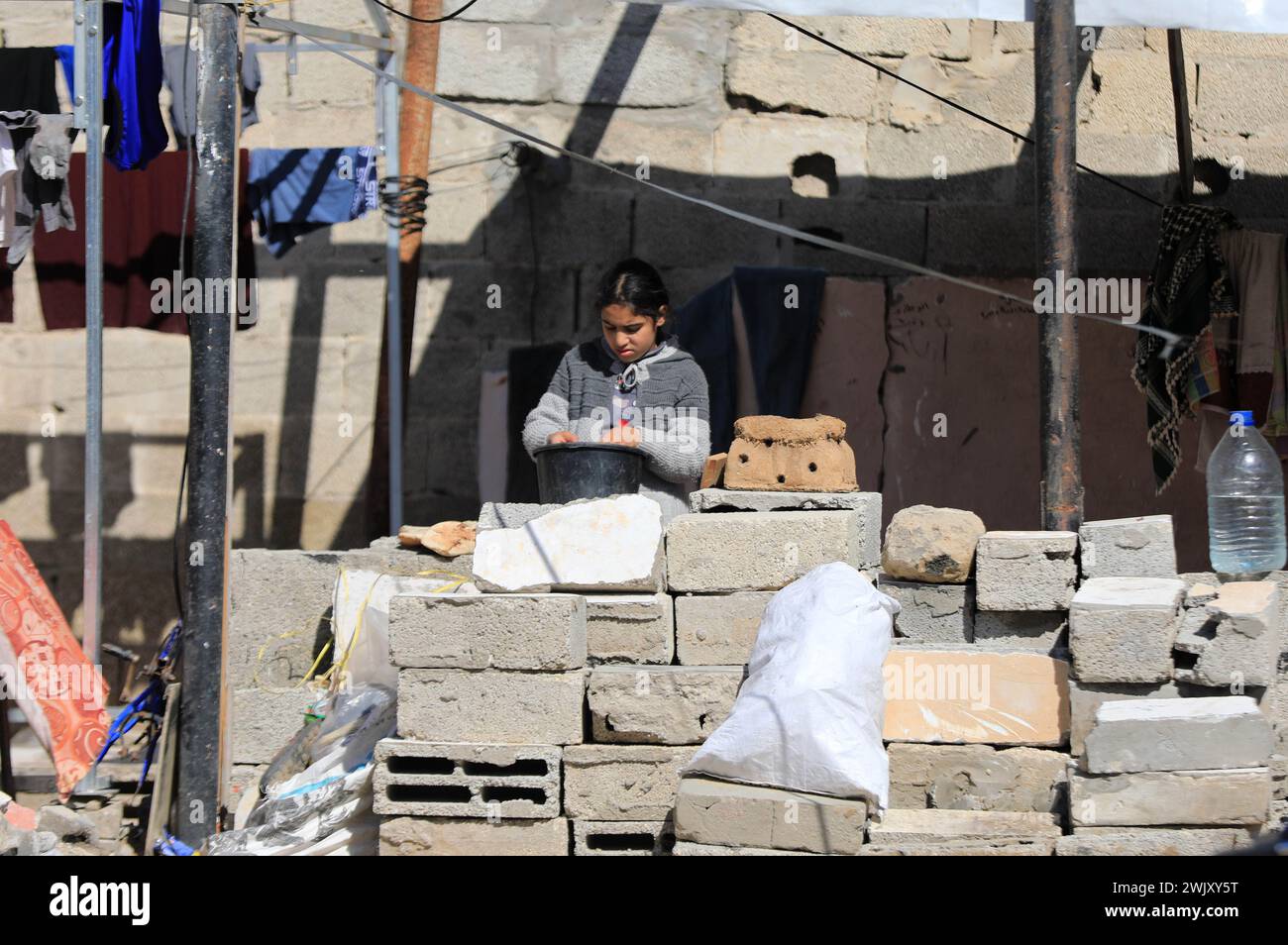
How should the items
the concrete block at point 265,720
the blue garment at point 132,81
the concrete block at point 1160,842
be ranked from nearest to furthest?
the concrete block at point 1160,842 → the concrete block at point 265,720 → the blue garment at point 132,81

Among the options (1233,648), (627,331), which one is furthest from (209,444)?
(1233,648)

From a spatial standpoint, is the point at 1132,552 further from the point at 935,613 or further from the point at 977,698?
the point at 977,698

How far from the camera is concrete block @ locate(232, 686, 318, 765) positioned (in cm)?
565

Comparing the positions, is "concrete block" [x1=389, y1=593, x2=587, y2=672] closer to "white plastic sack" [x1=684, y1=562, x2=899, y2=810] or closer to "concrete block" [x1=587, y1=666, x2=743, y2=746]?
"concrete block" [x1=587, y1=666, x2=743, y2=746]

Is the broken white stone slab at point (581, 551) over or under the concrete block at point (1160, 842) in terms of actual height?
over

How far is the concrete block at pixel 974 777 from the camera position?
4406 millimetres

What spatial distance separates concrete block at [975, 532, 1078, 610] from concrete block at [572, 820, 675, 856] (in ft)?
4.31

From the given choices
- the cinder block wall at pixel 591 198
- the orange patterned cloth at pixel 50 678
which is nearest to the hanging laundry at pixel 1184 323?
the cinder block wall at pixel 591 198

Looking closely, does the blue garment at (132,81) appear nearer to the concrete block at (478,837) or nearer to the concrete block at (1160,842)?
the concrete block at (478,837)

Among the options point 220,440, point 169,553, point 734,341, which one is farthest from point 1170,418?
point 169,553

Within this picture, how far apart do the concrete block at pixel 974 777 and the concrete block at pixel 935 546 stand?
0.64 meters

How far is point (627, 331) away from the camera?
5.76 metres

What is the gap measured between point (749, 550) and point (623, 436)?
0.87 meters

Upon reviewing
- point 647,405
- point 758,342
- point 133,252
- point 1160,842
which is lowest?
point 1160,842
